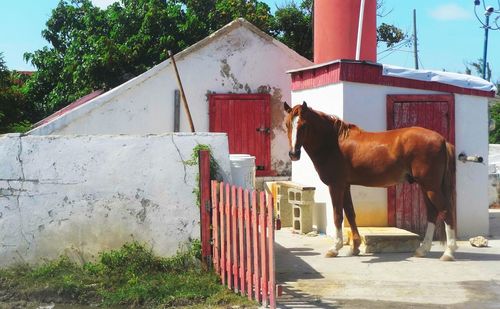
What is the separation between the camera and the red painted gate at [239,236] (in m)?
5.83

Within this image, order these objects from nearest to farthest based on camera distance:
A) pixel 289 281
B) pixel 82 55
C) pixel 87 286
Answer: pixel 87 286, pixel 289 281, pixel 82 55

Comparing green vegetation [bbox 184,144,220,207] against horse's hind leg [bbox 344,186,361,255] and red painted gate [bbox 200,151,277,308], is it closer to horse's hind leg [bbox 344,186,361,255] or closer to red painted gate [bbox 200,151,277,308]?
red painted gate [bbox 200,151,277,308]

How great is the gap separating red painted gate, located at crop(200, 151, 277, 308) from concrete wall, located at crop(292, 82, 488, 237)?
3.54 meters

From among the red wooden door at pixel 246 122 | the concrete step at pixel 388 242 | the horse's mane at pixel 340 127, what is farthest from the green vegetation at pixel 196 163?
the red wooden door at pixel 246 122

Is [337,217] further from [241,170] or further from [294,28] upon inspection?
[294,28]

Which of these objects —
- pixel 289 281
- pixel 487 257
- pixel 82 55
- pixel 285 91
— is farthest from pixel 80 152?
pixel 82 55

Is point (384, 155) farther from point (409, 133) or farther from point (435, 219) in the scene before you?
point (435, 219)

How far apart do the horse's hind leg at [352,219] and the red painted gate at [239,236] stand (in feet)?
8.51

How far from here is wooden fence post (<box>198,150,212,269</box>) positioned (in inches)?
286

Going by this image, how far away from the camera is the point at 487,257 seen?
898 cm

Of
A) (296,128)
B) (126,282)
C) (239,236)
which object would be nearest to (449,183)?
(296,128)

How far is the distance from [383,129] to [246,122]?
4.33 metres

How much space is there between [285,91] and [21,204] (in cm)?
778

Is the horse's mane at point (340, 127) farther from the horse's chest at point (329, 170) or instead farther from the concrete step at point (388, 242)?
the concrete step at point (388, 242)
